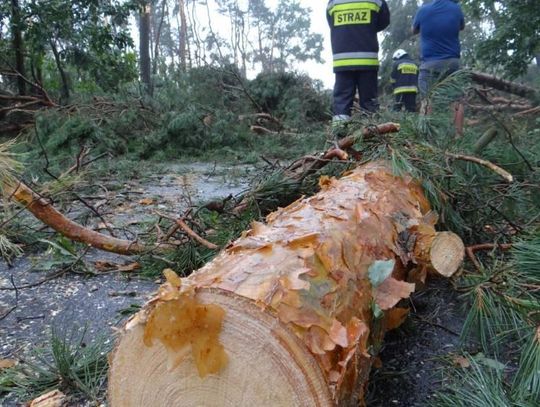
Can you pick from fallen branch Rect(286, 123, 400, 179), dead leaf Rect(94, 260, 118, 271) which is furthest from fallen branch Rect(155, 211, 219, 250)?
fallen branch Rect(286, 123, 400, 179)

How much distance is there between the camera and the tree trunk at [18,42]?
309 inches

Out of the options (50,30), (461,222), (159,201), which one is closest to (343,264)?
→ (461,222)

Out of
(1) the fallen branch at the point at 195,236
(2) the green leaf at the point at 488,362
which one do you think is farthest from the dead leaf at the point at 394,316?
(1) the fallen branch at the point at 195,236

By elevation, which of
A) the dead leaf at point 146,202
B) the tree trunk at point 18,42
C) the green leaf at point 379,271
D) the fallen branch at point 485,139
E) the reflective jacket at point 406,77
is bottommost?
the green leaf at point 379,271

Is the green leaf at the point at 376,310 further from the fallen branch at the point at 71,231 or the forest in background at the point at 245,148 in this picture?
the fallen branch at the point at 71,231

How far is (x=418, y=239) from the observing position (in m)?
1.96

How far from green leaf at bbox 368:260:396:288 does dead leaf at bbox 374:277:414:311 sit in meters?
0.03

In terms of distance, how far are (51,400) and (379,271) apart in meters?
1.06

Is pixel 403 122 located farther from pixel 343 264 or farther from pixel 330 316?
pixel 330 316

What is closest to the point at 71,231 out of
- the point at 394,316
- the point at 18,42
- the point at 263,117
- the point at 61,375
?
the point at 61,375

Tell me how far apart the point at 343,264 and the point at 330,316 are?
24 centimetres

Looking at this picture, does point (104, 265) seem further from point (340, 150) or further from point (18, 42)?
point (18, 42)

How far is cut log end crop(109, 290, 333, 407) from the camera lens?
3.56 feet

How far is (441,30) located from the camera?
5918 millimetres
